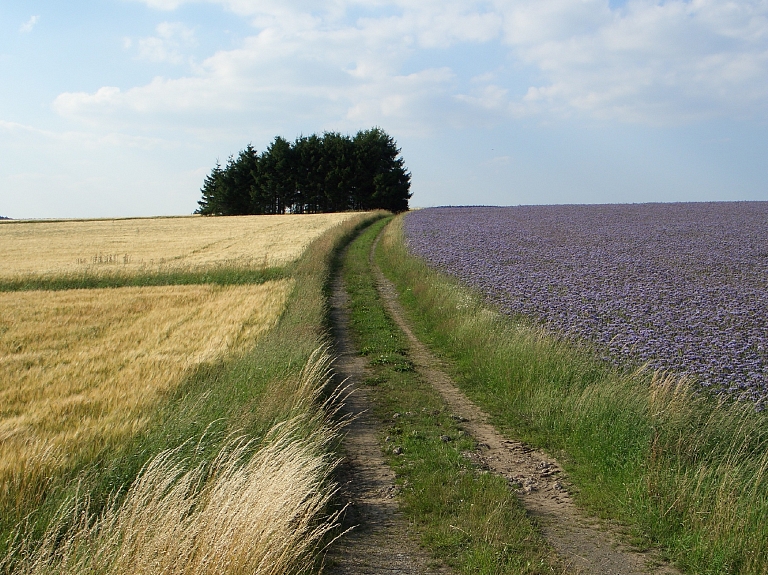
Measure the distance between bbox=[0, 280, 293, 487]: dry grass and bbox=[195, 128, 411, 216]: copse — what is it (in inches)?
2119

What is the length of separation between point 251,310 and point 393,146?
216ft

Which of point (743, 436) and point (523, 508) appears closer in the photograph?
point (523, 508)

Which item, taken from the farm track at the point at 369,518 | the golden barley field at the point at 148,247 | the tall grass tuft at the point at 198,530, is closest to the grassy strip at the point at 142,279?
the golden barley field at the point at 148,247

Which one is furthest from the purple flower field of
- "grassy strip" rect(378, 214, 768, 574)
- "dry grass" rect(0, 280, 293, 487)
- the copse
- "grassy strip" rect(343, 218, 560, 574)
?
the copse

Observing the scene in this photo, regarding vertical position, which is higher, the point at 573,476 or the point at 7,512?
the point at 7,512

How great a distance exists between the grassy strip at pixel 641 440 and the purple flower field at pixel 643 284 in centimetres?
68

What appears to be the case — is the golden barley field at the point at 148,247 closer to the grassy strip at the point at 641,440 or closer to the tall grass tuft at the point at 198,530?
the grassy strip at the point at 641,440

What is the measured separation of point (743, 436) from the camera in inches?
244

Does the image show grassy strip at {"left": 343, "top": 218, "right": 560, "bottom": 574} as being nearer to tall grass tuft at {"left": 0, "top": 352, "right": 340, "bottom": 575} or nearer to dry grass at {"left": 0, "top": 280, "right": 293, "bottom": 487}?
tall grass tuft at {"left": 0, "top": 352, "right": 340, "bottom": 575}

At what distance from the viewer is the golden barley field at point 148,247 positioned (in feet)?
89.1

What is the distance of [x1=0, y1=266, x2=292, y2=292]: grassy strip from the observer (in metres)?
24.5

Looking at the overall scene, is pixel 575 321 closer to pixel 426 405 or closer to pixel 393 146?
pixel 426 405

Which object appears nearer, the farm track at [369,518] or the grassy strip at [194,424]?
the farm track at [369,518]

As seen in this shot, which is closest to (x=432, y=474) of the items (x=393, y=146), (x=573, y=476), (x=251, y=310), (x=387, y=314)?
(x=573, y=476)
